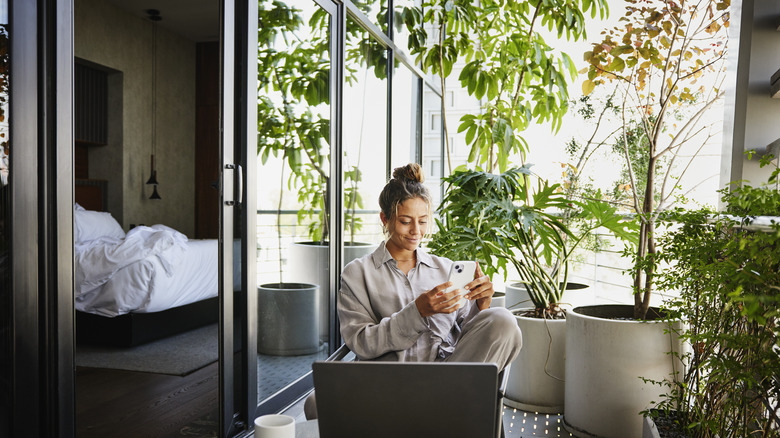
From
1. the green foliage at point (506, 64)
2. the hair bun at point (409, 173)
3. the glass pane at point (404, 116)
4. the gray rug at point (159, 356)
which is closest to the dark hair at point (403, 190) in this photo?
the hair bun at point (409, 173)

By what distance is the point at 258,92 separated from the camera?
2.40 metres

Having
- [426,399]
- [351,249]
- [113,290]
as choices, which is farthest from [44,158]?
[113,290]

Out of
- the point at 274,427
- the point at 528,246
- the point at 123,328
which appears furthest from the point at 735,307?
the point at 123,328

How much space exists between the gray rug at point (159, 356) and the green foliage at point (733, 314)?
8.25ft

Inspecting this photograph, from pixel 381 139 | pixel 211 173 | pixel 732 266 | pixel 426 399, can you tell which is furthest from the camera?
pixel 211 173

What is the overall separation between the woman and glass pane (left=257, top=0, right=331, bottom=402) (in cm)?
74

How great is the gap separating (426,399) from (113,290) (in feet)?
10.3

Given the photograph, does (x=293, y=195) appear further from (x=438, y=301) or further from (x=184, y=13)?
(x=184, y=13)

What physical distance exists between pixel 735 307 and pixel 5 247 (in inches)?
68.6

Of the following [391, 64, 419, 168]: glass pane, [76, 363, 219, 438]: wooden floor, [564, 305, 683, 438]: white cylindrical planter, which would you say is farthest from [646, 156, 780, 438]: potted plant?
[391, 64, 419, 168]: glass pane

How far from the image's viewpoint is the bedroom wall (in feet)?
20.0

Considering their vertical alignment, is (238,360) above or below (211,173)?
below

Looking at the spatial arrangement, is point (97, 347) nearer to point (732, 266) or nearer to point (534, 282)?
point (534, 282)

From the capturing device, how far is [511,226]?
3.07 meters
